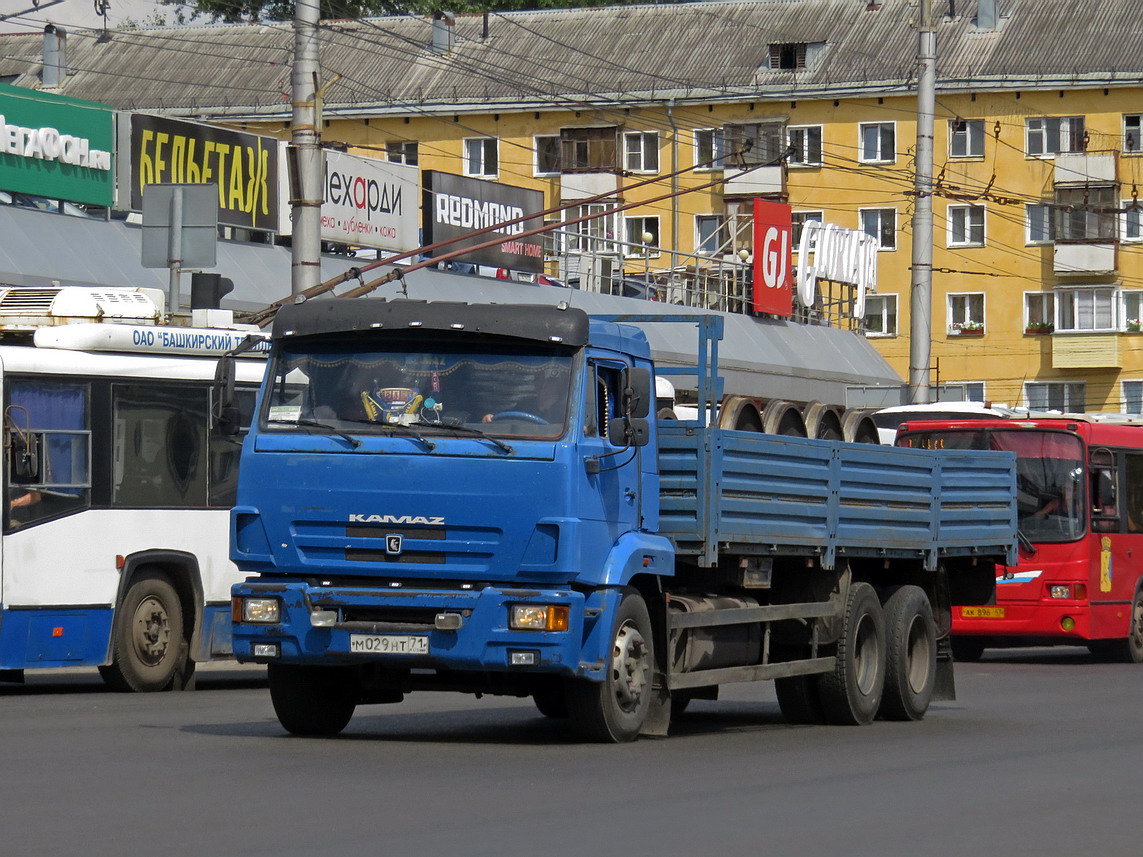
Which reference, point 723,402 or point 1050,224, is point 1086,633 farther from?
point 1050,224

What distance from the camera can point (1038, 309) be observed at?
72.1 meters

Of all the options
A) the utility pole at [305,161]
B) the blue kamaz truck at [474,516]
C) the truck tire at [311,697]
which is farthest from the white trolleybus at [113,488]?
the blue kamaz truck at [474,516]

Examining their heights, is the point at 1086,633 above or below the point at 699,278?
below

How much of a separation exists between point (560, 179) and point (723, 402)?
61.1 m

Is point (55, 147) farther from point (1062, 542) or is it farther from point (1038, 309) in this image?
point (1038, 309)

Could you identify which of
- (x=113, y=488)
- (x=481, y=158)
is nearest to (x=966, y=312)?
(x=481, y=158)

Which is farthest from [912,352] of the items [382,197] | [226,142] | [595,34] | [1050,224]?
[595,34]

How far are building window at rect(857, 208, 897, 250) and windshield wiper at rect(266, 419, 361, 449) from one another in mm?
61698

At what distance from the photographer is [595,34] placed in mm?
77625

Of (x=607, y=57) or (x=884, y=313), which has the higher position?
(x=607, y=57)

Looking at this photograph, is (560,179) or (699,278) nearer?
(699,278)

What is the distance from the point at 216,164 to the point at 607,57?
45.4 m

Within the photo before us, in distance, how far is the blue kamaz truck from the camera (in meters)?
11.8

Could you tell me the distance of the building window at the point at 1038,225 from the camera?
2813 inches
